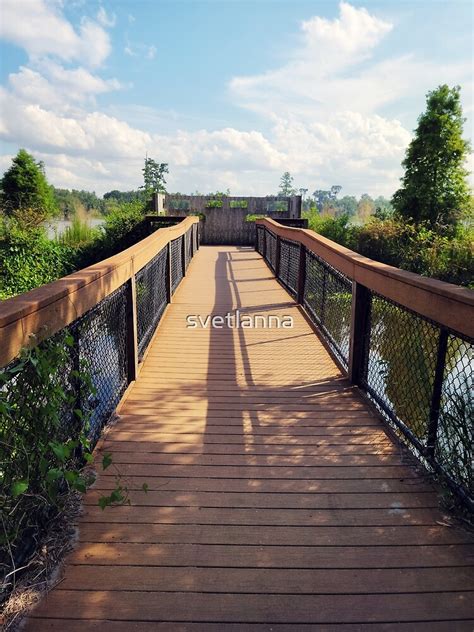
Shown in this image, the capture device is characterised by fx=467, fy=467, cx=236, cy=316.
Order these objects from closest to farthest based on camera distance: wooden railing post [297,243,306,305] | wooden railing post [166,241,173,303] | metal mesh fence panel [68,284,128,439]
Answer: metal mesh fence panel [68,284,128,439]
wooden railing post [297,243,306,305]
wooden railing post [166,241,173,303]

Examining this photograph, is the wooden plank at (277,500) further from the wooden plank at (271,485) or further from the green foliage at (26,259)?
the green foliage at (26,259)

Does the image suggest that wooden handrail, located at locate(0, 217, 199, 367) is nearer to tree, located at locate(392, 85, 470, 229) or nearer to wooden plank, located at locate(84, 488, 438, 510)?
wooden plank, located at locate(84, 488, 438, 510)

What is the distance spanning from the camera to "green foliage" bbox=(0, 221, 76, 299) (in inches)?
526

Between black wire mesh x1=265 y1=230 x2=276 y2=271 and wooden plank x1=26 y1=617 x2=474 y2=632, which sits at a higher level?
black wire mesh x1=265 y1=230 x2=276 y2=271

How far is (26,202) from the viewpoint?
79.1 ft

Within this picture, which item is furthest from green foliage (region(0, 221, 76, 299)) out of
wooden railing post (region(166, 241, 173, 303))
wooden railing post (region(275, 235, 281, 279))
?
wooden railing post (region(166, 241, 173, 303))

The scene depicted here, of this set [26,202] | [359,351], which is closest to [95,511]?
[359,351]

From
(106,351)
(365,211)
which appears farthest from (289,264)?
(365,211)

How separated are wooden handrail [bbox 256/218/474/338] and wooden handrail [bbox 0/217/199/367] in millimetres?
1540

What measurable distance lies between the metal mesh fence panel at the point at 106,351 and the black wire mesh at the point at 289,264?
3.74 meters

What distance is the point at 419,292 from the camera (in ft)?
7.13

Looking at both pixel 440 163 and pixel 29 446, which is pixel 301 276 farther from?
pixel 440 163

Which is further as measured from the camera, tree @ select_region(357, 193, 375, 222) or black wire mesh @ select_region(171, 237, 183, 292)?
tree @ select_region(357, 193, 375, 222)

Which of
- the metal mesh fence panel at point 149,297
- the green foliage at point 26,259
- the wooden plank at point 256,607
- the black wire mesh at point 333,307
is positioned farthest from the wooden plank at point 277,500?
the green foliage at point 26,259
